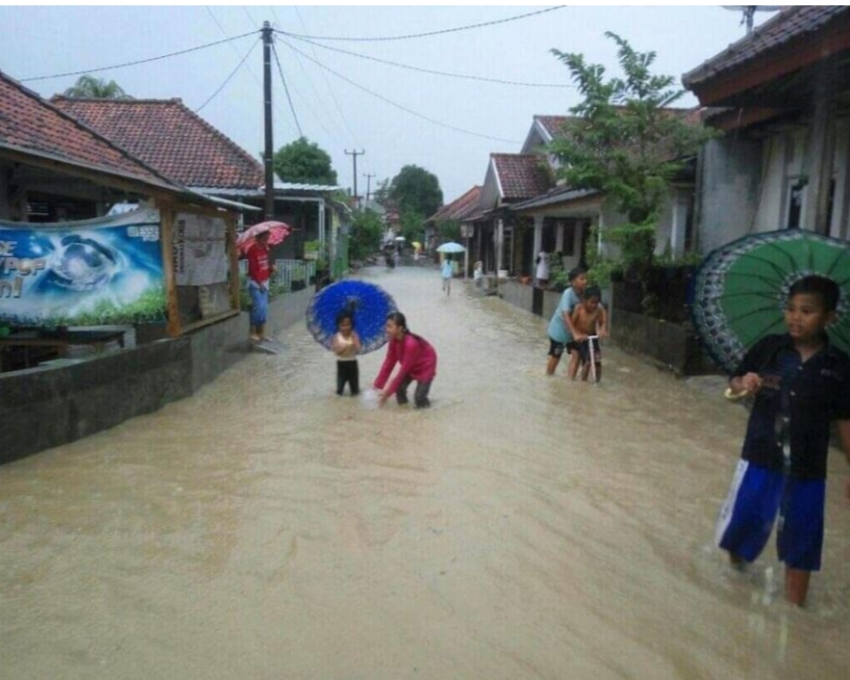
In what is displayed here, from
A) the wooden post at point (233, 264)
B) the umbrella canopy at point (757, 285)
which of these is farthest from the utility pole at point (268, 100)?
the umbrella canopy at point (757, 285)

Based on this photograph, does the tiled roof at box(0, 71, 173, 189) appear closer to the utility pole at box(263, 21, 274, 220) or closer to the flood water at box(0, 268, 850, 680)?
the flood water at box(0, 268, 850, 680)

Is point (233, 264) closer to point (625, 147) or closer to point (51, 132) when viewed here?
point (51, 132)

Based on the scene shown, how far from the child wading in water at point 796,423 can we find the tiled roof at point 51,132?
7.74m

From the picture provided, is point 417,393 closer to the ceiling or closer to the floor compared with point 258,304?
closer to the floor

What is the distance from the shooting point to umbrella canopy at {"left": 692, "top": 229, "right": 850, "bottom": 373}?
3.99m

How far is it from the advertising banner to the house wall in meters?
8.33

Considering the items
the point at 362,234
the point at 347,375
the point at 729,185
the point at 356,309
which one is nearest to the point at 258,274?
the point at 347,375

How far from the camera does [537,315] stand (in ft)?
65.7

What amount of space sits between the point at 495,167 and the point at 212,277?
73.4ft

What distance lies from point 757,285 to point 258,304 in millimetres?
9162

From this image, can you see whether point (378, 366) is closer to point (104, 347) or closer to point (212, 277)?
point (212, 277)

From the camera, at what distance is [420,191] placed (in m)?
79.4

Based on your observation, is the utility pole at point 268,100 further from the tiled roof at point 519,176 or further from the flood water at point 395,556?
the tiled roof at point 519,176

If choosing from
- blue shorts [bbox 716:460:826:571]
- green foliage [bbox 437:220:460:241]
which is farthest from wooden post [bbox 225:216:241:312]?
green foliage [bbox 437:220:460:241]
